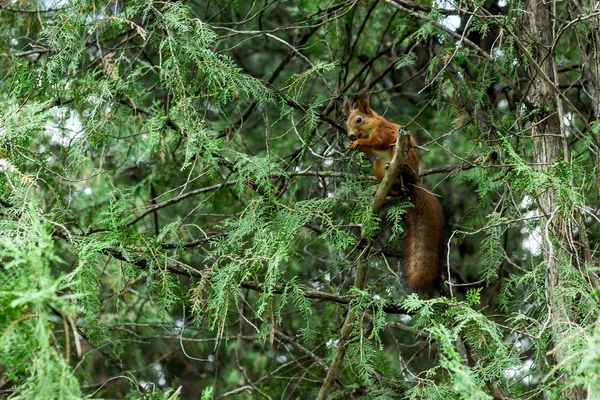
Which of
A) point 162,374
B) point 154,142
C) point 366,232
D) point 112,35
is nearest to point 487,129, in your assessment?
point 366,232

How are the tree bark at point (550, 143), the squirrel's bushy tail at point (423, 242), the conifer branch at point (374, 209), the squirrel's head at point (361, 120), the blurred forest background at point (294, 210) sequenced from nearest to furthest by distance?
the blurred forest background at point (294, 210)
the tree bark at point (550, 143)
the conifer branch at point (374, 209)
the squirrel's bushy tail at point (423, 242)
the squirrel's head at point (361, 120)

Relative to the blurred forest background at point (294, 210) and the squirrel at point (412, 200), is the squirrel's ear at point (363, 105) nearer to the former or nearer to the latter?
the squirrel at point (412, 200)

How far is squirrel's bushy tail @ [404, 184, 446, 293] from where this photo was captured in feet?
10.7

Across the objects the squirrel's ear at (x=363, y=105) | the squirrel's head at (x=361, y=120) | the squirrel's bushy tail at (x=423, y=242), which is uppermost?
the squirrel's ear at (x=363, y=105)

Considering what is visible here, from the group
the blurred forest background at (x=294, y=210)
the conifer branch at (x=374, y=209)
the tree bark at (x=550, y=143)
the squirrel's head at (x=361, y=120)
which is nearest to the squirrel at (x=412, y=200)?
the squirrel's head at (x=361, y=120)

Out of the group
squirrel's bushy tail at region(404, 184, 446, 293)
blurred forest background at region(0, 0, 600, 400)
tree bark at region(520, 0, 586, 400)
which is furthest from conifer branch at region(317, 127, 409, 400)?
tree bark at region(520, 0, 586, 400)

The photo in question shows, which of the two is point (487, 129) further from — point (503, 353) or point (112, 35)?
point (112, 35)

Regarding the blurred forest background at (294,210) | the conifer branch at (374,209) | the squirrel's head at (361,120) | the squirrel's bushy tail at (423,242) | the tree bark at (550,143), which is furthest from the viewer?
the squirrel's head at (361,120)

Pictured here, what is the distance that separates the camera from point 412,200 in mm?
3635

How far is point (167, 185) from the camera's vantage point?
4785 millimetres

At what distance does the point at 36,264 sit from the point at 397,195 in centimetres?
209

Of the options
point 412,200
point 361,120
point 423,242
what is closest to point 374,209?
point 423,242

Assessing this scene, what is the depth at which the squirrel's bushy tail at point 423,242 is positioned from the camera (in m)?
3.27

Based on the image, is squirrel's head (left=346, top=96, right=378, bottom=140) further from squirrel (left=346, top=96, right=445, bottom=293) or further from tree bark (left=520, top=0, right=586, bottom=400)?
tree bark (left=520, top=0, right=586, bottom=400)
